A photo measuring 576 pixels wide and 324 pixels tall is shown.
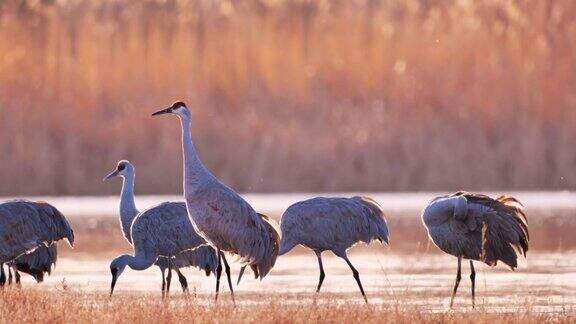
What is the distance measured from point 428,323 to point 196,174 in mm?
2877

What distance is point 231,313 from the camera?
415 inches

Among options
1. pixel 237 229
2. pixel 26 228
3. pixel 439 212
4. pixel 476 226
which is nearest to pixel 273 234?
pixel 237 229

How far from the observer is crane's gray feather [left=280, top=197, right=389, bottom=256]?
13625mm

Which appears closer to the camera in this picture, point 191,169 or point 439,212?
point 191,169

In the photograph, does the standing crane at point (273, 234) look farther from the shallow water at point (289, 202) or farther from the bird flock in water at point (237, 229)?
the shallow water at point (289, 202)

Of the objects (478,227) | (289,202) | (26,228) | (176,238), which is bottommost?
(289,202)

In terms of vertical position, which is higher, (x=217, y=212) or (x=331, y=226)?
(x=217, y=212)

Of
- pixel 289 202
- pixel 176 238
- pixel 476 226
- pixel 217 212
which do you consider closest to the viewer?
pixel 217 212

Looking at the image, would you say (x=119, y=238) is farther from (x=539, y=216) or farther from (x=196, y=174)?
(x=196, y=174)

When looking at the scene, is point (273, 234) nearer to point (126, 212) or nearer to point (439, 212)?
point (439, 212)

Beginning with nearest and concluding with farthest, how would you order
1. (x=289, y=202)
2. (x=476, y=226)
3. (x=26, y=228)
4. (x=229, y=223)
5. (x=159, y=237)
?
(x=229, y=223), (x=476, y=226), (x=26, y=228), (x=159, y=237), (x=289, y=202)

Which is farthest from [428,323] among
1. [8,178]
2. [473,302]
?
[8,178]

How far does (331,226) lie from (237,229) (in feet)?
4.78

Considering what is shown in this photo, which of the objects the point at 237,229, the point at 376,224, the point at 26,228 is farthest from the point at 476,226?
the point at 26,228
